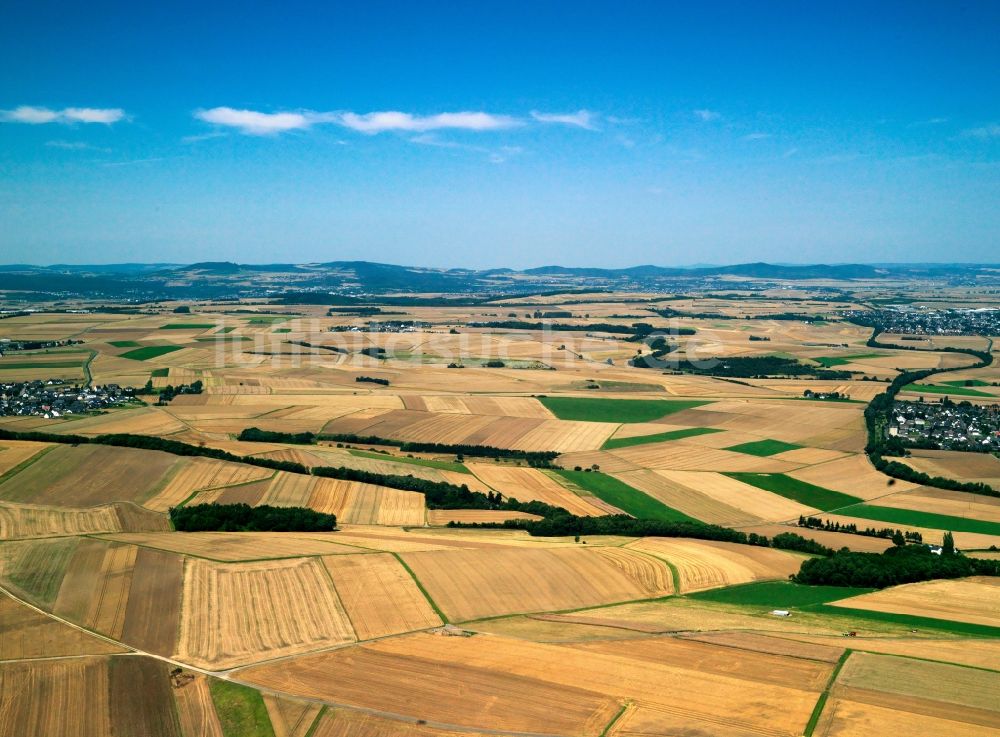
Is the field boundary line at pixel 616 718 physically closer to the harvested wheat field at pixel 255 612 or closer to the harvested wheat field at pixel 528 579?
the harvested wheat field at pixel 528 579

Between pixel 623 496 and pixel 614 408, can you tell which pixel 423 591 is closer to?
pixel 623 496

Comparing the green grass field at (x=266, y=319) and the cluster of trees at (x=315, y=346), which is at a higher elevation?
the green grass field at (x=266, y=319)

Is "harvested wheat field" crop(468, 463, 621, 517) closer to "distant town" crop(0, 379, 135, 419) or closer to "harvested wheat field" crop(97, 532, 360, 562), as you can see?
"harvested wheat field" crop(97, 532, 360, 562)

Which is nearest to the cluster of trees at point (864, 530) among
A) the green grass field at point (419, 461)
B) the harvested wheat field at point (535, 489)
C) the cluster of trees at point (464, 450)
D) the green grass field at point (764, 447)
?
the harvested wheat field at point (535, 489)

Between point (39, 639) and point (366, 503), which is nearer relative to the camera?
point (39, 639)

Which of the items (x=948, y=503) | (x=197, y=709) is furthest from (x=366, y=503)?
(x=948, y=503)
